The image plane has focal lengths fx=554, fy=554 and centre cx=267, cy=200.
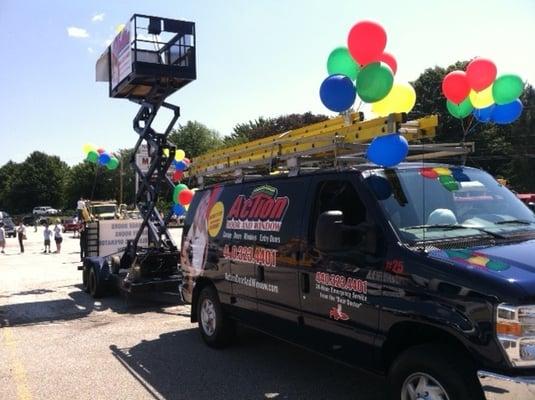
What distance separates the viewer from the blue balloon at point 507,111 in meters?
6.03

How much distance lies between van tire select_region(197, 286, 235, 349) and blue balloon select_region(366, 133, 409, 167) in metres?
3.00

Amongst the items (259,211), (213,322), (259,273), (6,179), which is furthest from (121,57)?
(6,179)

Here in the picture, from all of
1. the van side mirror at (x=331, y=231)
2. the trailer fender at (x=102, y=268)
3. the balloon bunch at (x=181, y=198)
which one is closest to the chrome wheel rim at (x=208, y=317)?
the van side mirror at (x=331, y=231)

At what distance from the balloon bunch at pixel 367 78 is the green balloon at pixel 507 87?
901 millimetres

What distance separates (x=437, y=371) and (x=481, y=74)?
11.5ft

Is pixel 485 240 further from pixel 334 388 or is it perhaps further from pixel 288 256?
pixel 334 388

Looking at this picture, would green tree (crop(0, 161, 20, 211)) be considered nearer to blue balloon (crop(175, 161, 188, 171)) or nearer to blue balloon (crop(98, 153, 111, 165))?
blue balloon (crop(98, 153, 111, 165))

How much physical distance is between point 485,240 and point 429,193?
0.64 meters

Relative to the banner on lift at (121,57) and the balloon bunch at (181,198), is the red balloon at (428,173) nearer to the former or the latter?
the balloon bunch at (181,198)

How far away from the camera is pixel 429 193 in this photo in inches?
179

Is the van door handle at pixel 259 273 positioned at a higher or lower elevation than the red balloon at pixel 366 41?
lower

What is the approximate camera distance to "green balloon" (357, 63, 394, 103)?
17.5 ft

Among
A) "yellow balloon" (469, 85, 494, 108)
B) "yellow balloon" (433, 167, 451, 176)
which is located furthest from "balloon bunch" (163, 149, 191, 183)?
"yellow balloon" (433, 167, 451, 176)

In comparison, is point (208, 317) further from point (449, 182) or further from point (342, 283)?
point (449, 182)
